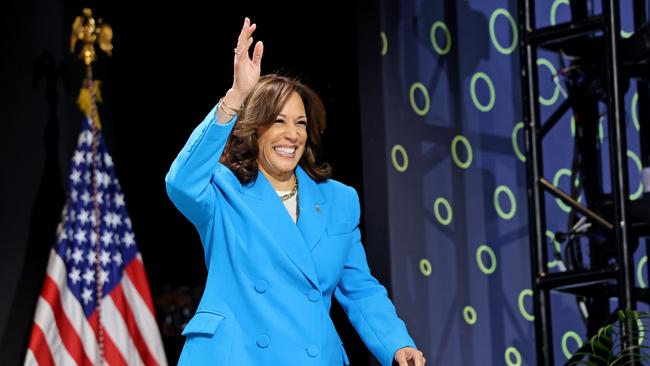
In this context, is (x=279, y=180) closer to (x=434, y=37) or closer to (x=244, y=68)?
(x=244, y=68)

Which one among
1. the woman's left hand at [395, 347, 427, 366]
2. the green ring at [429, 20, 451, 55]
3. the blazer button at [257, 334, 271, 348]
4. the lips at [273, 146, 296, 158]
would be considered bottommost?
the woman's left hand at [395, 347, 427, 366]

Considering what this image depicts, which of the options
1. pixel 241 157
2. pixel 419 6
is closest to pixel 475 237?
pixel 419 6

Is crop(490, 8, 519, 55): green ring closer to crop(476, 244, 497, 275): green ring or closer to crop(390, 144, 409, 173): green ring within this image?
crop(390, 144, 409, 173): green ring

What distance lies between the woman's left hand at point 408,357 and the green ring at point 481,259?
6.58ft

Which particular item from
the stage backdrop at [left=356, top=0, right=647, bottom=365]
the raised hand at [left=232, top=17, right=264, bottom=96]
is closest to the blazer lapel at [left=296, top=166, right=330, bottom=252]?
the raised hand at [left=232, top=17, right=264, bottom=96]

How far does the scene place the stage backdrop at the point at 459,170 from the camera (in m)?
4.15

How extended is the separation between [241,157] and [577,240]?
2032 millimetres

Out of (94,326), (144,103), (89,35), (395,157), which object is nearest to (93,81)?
(89,35)

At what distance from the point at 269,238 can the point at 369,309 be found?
1.09 ft

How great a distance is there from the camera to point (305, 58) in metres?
4.27

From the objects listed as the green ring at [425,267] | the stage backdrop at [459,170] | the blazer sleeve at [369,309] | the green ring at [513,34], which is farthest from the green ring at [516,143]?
the blazer sleeve at [369,309]

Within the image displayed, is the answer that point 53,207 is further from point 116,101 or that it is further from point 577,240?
point 577,240

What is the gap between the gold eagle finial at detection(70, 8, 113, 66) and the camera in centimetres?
444

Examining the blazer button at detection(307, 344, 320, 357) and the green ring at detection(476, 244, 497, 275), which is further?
the green ring at detection(476, 244, 497, 275)
